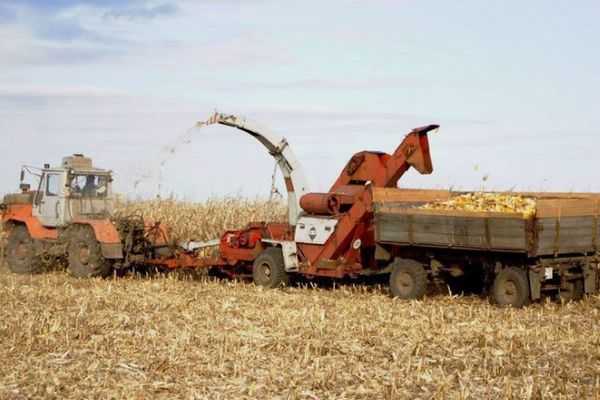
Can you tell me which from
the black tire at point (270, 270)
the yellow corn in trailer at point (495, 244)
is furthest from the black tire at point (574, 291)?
the black tire at point (270, 270)

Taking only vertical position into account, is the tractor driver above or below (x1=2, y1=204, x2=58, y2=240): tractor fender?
above

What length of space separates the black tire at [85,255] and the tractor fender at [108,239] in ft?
0.56

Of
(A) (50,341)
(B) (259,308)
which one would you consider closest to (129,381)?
(A) (50,341)

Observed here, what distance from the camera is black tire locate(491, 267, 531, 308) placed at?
45.9 feet

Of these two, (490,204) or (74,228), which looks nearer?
(490,204)

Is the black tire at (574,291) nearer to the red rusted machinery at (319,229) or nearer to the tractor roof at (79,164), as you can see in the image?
the red rusted machinery at (319,229)

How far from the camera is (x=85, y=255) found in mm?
18156

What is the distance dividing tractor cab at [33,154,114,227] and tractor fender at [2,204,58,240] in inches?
7.9

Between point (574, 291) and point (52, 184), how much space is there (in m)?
10.3

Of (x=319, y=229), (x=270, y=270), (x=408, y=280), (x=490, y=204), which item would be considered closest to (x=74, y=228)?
(x=270, y=270)

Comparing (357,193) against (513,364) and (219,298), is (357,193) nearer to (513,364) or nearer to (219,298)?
(219,298)

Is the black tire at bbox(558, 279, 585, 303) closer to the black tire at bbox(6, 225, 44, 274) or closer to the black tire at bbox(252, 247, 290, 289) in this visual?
the black tire at bbox(252, 247, 290, 289)

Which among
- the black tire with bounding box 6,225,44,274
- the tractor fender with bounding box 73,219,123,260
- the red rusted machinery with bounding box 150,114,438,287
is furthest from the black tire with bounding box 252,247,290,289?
the black tire with bounding box 6,225,44,274

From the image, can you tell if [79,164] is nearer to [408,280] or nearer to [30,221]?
[30,221]
